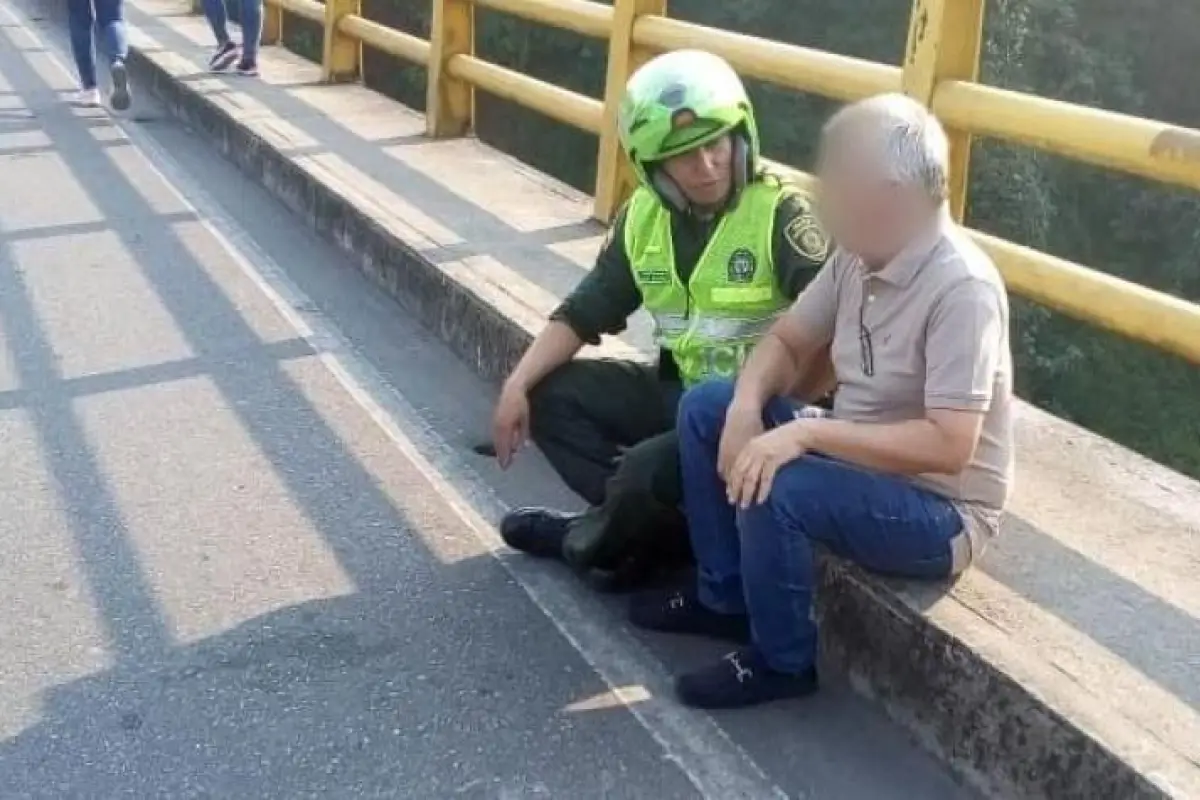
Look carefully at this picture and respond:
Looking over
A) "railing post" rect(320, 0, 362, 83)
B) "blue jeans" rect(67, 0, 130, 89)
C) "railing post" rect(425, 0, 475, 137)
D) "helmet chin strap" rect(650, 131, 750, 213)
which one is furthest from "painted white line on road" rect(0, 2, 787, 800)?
"blue jeans" rect(67, 0, 130, 89)

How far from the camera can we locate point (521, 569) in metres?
3.81

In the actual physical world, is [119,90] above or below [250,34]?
below

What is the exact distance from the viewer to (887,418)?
3.00 meters

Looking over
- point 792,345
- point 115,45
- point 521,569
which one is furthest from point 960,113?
point 115,45

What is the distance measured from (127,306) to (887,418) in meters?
3.79

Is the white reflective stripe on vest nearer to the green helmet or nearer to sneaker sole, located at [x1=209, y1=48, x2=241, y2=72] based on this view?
the green helmet

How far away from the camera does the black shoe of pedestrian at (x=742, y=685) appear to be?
315 cm

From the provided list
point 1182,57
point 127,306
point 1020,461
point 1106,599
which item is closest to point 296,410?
point 127,306

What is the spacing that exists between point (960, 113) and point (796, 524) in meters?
1.73

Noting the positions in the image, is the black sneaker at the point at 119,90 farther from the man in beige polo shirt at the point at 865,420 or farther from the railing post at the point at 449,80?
the man in beige polo shirt at the point at 865,420

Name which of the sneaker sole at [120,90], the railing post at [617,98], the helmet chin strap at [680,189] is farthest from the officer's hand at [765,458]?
the sneaker sole at [120,90]

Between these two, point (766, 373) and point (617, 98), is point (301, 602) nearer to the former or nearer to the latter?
point (766, 373)

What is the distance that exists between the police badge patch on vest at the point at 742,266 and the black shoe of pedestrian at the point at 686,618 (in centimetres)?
69

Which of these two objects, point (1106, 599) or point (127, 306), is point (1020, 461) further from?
point (127, 306)
